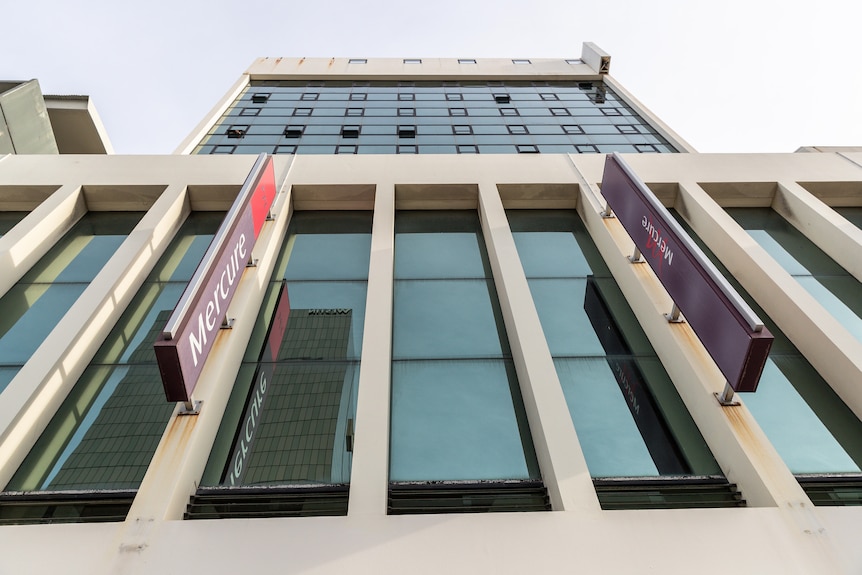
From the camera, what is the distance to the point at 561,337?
8.47 metres

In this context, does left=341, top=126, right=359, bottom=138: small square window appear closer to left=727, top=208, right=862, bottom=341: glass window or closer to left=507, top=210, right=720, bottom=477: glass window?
left=507, top=210, right=720, bottom=477: glass window

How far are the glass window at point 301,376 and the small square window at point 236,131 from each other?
10.5 m

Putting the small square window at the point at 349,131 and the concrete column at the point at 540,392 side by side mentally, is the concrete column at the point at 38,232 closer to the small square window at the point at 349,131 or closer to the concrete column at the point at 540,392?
the concrete column at the point at 540,392

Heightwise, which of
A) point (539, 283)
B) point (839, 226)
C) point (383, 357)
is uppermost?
point (839, 226)

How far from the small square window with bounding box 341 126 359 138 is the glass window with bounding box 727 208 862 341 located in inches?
493

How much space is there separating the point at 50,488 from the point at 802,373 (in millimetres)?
9578

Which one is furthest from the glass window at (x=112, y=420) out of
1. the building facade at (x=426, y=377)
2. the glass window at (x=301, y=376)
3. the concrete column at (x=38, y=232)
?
the concrete column at (x=38, y=232)

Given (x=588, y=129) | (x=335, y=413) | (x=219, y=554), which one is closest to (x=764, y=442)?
(x=335, y=413)

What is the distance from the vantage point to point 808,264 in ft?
33.2

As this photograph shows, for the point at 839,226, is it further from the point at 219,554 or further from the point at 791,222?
the point at 219,554

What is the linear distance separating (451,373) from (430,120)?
1514 cm

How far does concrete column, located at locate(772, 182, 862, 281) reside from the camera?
9617 mm

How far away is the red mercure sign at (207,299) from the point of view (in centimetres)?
564

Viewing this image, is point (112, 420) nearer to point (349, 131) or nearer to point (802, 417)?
point (802, 417)
